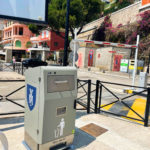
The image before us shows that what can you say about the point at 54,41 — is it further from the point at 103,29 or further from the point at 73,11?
the point at 103,29

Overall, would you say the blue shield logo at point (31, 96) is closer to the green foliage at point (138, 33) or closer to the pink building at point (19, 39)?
the green foliage at point (138, 33)

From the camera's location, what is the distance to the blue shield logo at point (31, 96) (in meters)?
2.99

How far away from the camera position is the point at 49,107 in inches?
113

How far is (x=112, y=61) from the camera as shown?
2144cm

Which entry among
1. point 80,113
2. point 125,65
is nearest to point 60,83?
point 80,113

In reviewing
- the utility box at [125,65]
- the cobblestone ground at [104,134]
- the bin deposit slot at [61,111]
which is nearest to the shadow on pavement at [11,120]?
the cobblestone ground at [104,134]

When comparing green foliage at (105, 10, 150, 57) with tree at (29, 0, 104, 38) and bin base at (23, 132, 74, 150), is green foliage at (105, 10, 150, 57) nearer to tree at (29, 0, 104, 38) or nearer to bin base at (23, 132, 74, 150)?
tree at (29, 0, 104, 38)

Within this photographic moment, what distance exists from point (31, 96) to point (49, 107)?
49cm

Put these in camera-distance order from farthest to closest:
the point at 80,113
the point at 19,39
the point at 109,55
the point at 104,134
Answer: the point at 19,39 → the point at 109,55 → the point at 80,113 → the point at 104,134

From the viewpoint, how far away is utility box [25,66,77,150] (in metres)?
2.81

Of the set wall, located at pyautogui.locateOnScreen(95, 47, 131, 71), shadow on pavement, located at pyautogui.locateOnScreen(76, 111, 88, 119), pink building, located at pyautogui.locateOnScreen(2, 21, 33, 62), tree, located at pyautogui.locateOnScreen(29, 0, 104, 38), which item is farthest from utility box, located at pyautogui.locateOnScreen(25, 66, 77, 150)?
pink building, located at pyautogui.locateOnScreen(2, 21, 33, 62)

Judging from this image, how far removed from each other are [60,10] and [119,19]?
10.9 m

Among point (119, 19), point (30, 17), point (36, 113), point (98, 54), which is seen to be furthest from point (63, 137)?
point (119, 19)

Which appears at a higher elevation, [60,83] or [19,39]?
Answer: [19,39]
